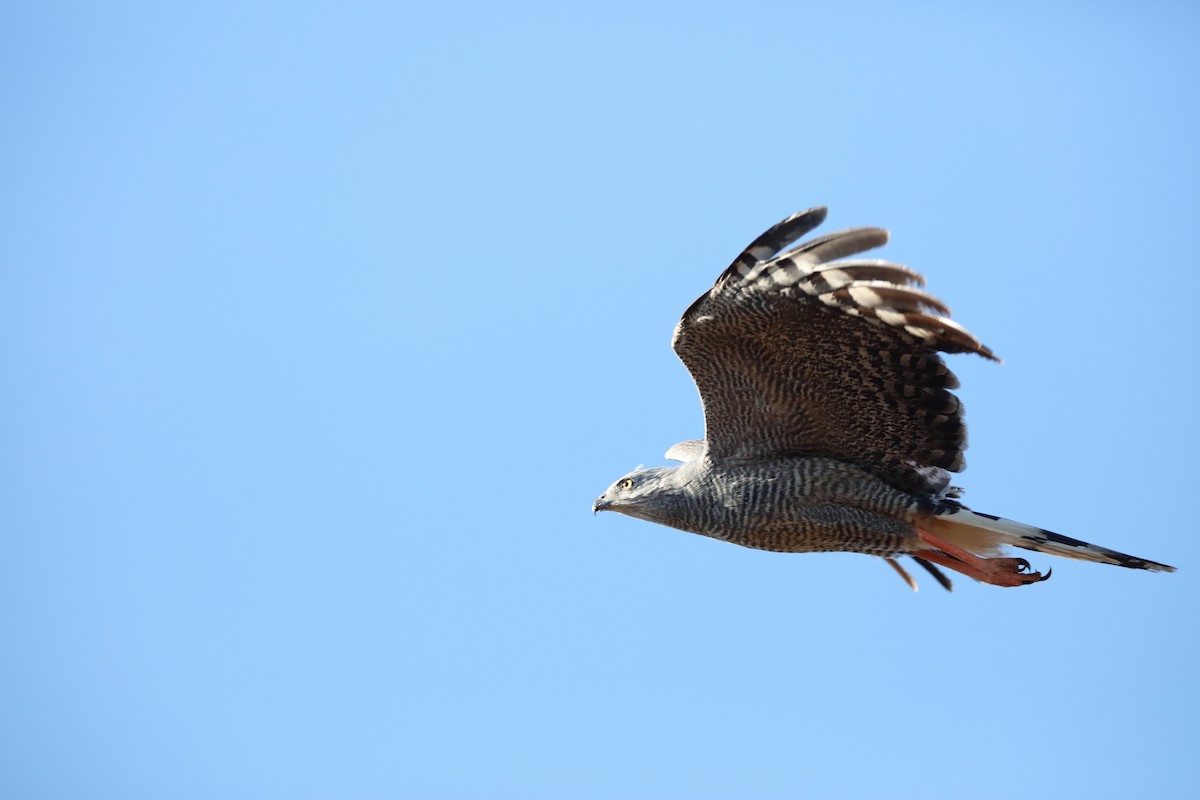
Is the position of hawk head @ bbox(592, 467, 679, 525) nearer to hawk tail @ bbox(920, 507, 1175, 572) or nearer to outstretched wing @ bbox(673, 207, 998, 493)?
outstretched wing @ bbox(673, 207, 998, 493)

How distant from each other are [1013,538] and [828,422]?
178 centimetres

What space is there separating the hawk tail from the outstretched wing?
33cm

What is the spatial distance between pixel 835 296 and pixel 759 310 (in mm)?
617

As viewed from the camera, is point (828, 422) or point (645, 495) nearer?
point (828, 422)

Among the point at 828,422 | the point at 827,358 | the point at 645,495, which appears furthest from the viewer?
the point at 645,495

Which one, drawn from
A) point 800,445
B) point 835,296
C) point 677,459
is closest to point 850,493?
point 800,445

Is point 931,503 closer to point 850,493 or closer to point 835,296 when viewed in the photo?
point 850,493

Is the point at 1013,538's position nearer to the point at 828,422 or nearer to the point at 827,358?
the point at 828,422

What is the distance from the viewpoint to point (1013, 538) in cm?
1112

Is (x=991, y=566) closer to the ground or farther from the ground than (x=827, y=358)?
closer to the ground

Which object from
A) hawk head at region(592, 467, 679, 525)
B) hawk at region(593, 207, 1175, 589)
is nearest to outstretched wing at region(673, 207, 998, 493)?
hawk at region(593, 207, 1175, 589)

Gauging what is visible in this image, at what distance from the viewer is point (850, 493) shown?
1116cm

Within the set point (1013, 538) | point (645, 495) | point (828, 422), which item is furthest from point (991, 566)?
point (645, 495)

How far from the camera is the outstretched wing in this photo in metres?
9.76
